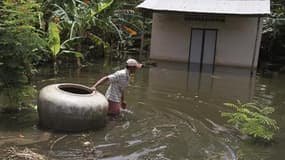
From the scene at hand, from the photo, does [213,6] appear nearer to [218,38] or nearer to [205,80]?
[218,38]

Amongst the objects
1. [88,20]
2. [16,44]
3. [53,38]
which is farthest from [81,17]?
[16,44]

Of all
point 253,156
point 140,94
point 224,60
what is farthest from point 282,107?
point 224,60

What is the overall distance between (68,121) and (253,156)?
3380 millimetres

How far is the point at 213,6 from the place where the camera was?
19719 mm

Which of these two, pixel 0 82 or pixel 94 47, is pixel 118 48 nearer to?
pixel 94 47

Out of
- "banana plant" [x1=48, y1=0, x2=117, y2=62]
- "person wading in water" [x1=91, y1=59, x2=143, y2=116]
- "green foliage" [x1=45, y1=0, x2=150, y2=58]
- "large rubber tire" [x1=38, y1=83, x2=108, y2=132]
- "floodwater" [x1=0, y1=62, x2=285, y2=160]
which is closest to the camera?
"floodwater" [x1=0, y1=62, x2=285, y2=160]

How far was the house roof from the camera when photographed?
19.0m

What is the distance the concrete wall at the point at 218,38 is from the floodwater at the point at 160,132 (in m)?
Result: 6.90

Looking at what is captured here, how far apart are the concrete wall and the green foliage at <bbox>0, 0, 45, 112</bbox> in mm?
13166

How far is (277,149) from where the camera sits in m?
7.92

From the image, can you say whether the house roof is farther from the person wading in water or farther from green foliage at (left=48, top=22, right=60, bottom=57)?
the person wading in water

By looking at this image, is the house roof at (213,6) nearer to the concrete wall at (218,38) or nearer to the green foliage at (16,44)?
the concrete wall at (218,38)

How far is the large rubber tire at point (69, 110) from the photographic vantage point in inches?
308

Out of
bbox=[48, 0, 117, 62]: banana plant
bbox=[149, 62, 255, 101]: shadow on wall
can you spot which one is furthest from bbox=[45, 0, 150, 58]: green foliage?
bbox=[149, 62, 255, 101]: shadow on wall
